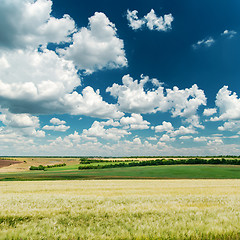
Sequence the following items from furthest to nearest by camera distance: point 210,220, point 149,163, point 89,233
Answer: point 149,163 → point 210,220 → point 89,233

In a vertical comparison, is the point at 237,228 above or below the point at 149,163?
above

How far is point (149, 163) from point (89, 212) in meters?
129

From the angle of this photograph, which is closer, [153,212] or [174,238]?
[174,238]

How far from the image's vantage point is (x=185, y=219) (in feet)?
20.9

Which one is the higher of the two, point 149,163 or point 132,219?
point 132,219

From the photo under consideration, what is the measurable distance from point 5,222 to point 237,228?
732 cm

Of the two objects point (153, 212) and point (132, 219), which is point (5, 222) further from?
point (153, 212)

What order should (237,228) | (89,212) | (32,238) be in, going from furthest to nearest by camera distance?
(89,212) < (237,228) < (32,238)

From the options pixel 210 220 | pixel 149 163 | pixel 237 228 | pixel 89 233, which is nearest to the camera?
pixel 89 233

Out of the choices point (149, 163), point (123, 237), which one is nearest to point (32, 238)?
point (123, 237)

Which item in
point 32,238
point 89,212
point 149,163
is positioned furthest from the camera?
point 149,163

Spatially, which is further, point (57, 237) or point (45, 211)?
point (45, 211)

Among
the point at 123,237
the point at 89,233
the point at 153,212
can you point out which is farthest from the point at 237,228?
the point at 89,233

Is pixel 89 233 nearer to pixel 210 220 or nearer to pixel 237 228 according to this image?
pixel 210 220
